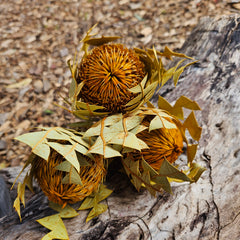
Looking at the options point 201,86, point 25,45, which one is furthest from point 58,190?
point 25,45

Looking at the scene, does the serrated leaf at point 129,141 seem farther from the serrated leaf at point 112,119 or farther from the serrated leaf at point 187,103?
the serrated leaf at point 187,103

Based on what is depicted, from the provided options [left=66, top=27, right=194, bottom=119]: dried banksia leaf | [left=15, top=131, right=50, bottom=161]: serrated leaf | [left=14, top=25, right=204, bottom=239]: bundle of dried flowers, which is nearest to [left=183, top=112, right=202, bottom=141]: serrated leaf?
[left=14, top=25, right=204, bottom=239]: bundle of dried flowers

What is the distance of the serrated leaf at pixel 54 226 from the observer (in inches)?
26.9

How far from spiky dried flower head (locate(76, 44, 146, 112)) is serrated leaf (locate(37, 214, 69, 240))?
0.32 metres

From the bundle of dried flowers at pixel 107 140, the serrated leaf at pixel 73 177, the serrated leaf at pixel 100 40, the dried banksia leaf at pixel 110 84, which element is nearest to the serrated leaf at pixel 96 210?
the bundle of dried flowers at pixel 107 140

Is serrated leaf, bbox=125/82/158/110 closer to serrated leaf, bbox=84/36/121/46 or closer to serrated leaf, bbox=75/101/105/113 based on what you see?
serrated leaf, bbox=75/101/105/113

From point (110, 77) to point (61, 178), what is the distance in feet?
0.93

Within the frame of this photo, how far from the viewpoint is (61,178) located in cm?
68

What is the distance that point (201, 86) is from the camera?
1015mm

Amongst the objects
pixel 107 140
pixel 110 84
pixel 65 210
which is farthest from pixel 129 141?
pixel 65 210

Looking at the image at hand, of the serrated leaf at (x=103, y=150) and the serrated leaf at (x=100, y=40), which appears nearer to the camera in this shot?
the serrated leaf at (x=103, y=150)

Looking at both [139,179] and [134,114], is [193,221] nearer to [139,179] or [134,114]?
[139,179]

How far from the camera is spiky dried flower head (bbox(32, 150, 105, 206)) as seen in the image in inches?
27.0

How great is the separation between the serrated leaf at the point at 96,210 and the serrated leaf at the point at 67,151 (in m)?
0.18
